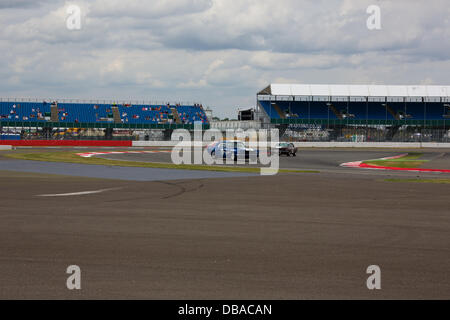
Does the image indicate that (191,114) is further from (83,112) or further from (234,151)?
(234,151)

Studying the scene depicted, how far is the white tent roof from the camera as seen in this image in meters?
76.2

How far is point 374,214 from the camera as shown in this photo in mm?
11367

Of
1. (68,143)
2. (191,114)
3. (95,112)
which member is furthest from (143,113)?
(68,143)

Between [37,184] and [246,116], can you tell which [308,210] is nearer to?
[37,184]

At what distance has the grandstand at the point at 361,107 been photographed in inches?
2977

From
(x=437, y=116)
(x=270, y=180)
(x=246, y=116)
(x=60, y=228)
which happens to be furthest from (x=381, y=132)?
(x=246, y=116)

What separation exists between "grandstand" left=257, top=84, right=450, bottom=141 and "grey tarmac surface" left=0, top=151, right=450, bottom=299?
60.1 m

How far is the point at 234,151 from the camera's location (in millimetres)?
35156

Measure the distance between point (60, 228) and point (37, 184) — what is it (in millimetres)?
8792

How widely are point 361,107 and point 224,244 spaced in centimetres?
7485

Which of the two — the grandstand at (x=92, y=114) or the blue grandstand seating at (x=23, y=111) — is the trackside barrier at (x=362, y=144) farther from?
the blue grandstand seating at (x=23, y=111)

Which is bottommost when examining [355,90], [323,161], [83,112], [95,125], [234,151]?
[323,161]

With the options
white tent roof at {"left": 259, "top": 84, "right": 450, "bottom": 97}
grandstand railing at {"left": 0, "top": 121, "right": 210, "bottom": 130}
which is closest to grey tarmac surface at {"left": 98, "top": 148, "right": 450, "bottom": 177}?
grandstand railing at {"left": 0, "top": 121, "right": 210, "bottom": 130}

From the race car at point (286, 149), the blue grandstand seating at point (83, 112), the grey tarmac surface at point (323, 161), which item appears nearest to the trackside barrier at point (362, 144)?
the blue grandstand seating at point (83, 112)
